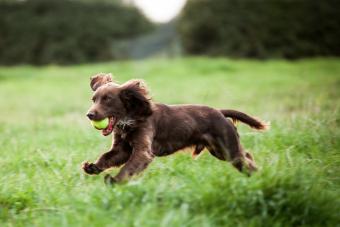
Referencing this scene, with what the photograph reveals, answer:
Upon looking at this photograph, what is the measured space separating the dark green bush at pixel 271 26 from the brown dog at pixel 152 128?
61.7 ft

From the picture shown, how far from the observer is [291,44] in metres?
23.6

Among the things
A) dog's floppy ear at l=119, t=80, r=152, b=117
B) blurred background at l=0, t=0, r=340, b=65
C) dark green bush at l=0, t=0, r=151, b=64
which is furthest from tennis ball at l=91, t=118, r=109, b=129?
dark green bush at l=0, t=0, r=151, b=64

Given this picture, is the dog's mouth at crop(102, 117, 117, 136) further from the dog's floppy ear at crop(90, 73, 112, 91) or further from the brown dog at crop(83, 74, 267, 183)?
the dog's floppy ear at crop(90, 73, 112, 91)

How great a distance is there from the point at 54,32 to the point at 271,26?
11.1 metres

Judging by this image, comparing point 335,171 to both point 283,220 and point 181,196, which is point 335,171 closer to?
point 283,220

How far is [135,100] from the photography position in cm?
462

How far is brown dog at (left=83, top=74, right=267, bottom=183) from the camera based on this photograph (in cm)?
452

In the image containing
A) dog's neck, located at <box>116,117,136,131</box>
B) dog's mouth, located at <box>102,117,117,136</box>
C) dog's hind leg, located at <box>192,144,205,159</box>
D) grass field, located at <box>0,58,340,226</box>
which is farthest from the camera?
dog's hind leg, located at <box>192,144,205,159</box>

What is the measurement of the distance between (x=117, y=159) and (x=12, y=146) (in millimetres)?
2536

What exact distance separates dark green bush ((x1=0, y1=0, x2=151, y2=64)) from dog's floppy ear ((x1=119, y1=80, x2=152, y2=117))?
907 inches

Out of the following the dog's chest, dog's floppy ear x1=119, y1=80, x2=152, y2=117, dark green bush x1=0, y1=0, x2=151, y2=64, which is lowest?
dark green bush x1=0, y1=0, x2=151, y2=64

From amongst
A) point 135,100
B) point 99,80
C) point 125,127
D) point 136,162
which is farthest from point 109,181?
point 99,80

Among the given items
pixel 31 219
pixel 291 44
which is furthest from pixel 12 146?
pixel 291 44

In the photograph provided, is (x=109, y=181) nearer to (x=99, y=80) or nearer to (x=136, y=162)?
(x=136, y=162)
